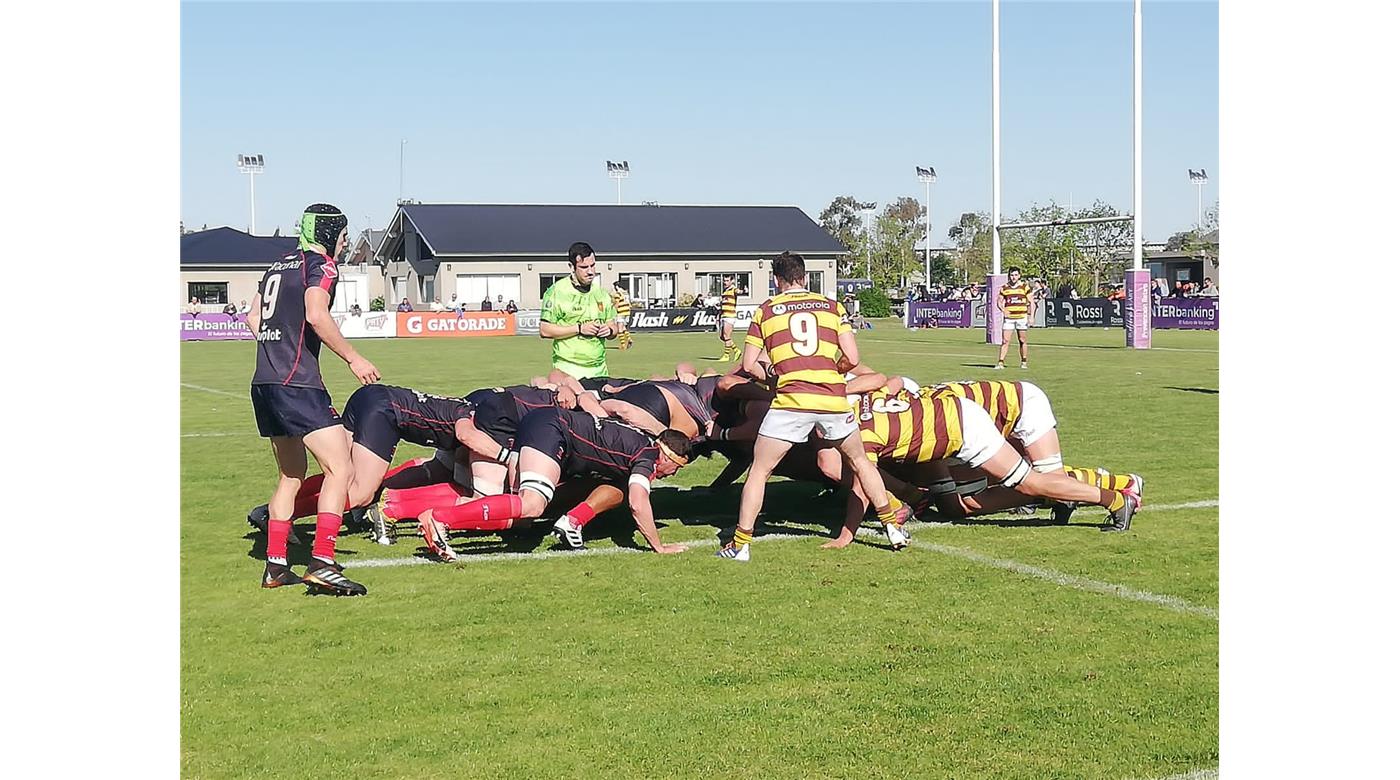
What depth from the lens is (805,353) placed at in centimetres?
829

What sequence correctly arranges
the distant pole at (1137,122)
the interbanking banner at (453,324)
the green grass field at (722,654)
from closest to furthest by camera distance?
the green grass field at (722,654) → the distant pole at (1137,122) → the interbanking banner at (453,324)

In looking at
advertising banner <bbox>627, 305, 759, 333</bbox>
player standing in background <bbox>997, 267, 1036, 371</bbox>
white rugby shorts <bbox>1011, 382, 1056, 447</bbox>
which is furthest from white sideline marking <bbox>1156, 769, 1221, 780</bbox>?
advertising banner <bbox>627, 305, 759, 333</bbox>

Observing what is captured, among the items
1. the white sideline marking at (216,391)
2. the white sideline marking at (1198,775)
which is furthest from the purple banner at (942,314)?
the white sideline marking at (1198,775)

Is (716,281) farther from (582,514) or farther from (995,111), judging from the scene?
A: (582,514)

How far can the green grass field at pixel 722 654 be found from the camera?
5.02 metres

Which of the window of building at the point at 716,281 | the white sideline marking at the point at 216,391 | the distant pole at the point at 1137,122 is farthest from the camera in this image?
the window of building at the point at 716,281

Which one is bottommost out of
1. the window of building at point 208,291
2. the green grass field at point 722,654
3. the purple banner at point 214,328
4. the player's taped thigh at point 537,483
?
the green grass field at point 722,654

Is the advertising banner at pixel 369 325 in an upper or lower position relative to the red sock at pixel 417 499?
upper

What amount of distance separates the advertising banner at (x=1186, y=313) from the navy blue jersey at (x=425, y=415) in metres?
39.0

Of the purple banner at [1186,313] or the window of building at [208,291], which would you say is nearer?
the purple banner at [1186,313]

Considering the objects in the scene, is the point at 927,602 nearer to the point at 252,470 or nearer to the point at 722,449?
the point at 722,449

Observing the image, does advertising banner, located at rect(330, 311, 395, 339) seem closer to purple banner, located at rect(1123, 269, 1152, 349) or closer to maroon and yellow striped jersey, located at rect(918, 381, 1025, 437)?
purple banner, located at rect(1123, 269, 1152, 349)

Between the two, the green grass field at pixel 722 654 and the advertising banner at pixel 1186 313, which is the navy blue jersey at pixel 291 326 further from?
the advertising banner at pixel 1186 313

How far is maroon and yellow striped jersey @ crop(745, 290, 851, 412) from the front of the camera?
829 centimetres
